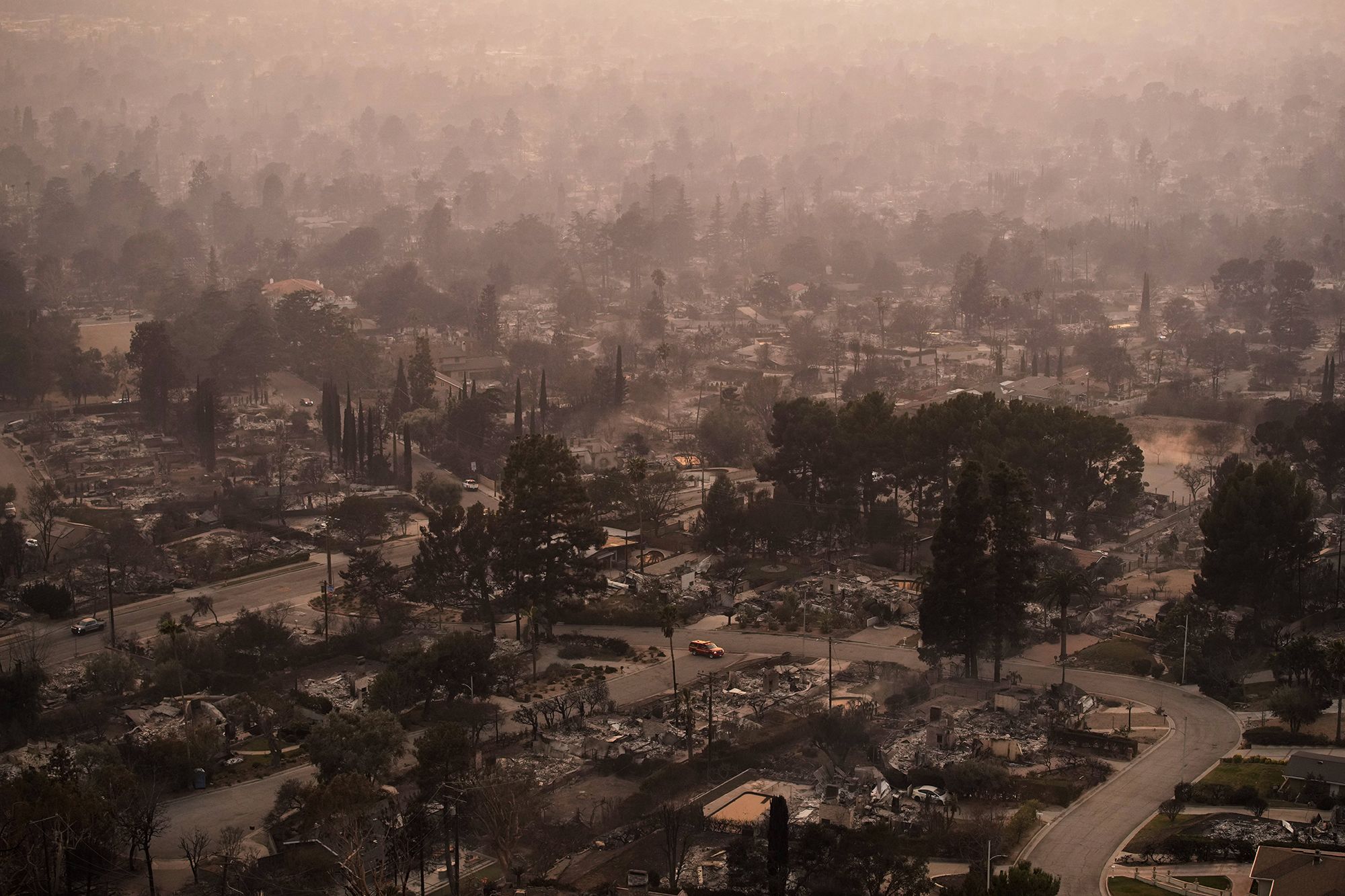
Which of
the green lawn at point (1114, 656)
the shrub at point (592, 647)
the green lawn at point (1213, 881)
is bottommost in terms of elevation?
the shrub at point (592, 647)

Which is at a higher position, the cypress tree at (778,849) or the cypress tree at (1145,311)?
the cypress tree at (1145,311)

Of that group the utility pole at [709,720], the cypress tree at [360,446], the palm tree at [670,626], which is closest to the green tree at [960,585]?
the utility pole at [709,720]

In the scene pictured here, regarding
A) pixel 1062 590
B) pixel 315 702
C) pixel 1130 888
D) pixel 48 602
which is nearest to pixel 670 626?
pixel 315 702

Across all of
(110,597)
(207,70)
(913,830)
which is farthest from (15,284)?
(207,70)

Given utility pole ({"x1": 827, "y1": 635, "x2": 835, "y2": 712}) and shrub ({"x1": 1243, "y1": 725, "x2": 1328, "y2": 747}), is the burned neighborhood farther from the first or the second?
utility pole ({"x1": 827, "y1": 635, "x2": 835, "y2": 712})

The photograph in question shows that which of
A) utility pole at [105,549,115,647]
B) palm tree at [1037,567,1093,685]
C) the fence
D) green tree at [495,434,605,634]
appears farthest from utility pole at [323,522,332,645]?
the fence

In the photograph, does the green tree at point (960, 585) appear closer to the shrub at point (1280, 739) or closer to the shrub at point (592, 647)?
the shrub at point (1280, 739)
